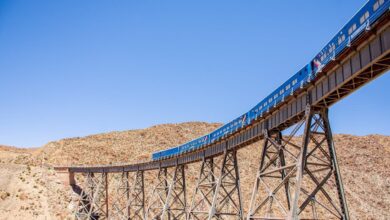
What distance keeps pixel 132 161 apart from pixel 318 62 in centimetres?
5330

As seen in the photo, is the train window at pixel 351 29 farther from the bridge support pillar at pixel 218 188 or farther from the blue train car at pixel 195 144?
the blue train car at pixel 195 144

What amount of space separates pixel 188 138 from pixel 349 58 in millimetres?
66295

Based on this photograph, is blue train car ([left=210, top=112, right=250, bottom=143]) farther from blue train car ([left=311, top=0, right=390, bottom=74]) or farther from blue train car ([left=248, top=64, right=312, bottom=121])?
blue train car ([left=311, top=0, right=390, bottom=74])

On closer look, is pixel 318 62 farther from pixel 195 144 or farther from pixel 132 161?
pixel 132 161

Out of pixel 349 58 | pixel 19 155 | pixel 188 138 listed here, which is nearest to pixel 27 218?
pixel 19 155

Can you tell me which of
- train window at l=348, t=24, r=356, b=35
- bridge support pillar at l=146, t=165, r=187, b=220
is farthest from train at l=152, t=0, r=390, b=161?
bridge support pillar at l=146, t=165, r=187, b=220

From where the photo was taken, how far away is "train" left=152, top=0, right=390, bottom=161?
1332cm

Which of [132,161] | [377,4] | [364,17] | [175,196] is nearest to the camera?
[377,4]

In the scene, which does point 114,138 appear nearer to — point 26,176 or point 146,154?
point 146,154

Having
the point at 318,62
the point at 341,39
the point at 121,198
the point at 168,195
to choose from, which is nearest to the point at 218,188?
the point at 168,195

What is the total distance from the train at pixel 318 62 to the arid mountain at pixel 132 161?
29289mm

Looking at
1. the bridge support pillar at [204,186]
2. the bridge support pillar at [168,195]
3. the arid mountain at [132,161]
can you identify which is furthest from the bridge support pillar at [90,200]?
the bridge support pillar at [204,186]

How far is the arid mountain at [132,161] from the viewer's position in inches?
2036

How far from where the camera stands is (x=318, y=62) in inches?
668
